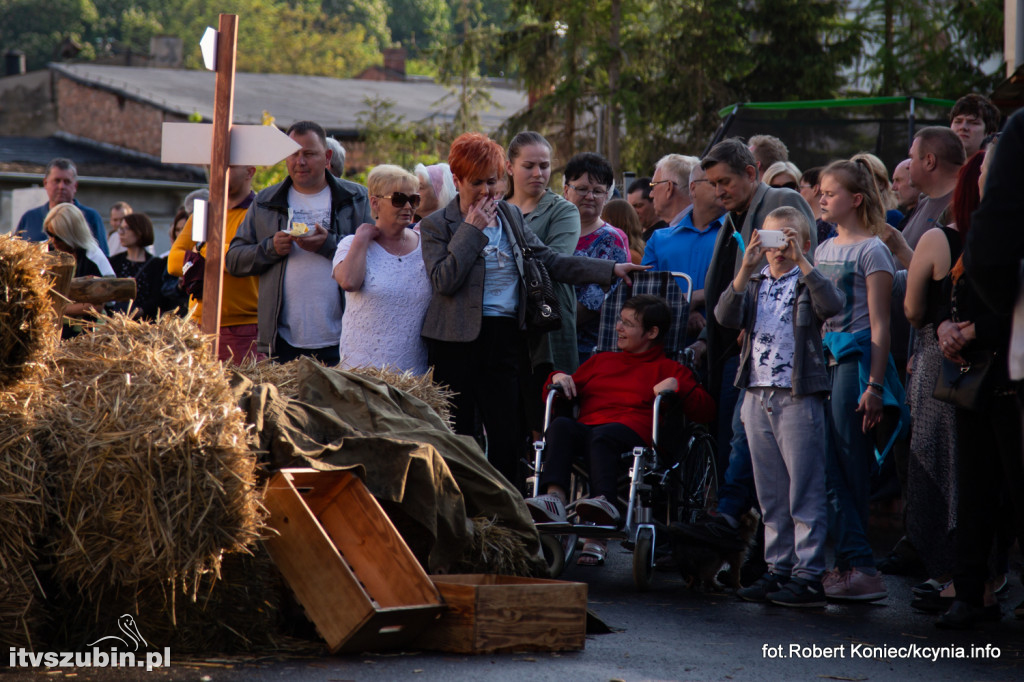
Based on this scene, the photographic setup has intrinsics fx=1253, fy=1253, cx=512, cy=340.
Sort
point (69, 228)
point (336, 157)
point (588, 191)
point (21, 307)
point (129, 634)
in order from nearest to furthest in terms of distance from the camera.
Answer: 1. point (21, 307)
2. point (129, 634)
3. point (588, 191)
4. point (336, 157)
5. point (69, 228)

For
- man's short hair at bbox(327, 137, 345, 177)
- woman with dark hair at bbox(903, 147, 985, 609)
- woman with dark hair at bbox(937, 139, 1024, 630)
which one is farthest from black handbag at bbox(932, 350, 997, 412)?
man's short hair at bbox(327, 137, 345, 177)

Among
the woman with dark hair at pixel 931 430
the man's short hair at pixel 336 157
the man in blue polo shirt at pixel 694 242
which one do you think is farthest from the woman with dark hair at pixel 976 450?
the man's short hair at pixel 336 157

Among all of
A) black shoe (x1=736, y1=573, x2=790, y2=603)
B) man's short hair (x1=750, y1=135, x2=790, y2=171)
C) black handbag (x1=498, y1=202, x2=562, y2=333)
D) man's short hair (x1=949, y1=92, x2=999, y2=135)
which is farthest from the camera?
man's short hair (x1=750, y1=135, x2=790, y2=171)

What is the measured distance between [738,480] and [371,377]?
2.26 m

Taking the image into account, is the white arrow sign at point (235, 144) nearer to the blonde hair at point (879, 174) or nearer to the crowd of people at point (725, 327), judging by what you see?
the crowd of people at point (725, 327)

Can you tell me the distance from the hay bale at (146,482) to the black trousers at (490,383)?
238 cm

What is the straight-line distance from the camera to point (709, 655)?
5.15 meters

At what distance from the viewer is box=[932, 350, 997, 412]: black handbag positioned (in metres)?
5.58

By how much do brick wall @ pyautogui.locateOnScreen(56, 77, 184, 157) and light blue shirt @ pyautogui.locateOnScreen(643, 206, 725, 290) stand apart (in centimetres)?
3504

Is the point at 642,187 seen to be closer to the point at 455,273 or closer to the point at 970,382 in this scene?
the point at 455,273

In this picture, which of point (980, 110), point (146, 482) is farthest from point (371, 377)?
point (980, 110)

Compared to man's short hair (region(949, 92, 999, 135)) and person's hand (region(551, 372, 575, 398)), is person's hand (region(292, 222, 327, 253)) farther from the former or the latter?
man's short hair (region(949, 92, 999, 135))

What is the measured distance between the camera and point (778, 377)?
634cm

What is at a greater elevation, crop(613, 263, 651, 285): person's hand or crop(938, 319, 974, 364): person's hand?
crop(613, 263, 651, 285): person's hand
